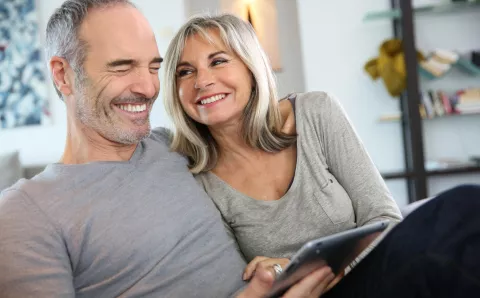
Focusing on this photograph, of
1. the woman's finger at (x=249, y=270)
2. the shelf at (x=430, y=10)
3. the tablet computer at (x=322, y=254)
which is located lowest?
the woman's finger at (x=249, y=270)

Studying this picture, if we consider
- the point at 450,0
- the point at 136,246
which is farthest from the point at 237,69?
the point at 450,0

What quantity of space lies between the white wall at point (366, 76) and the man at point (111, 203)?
2.20 m

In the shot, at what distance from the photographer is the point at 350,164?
1440 millimetres

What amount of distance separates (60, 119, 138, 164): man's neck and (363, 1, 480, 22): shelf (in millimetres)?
2414

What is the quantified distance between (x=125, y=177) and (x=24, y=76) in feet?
9.43

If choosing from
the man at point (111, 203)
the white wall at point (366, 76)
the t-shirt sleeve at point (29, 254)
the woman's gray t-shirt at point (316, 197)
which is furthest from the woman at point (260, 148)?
the white wall at point (366, 76)

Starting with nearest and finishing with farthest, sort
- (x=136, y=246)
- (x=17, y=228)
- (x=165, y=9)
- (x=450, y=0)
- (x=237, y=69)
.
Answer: (x=17, y=228) < (x=136, y=246) < (x=237, y=69) < (x=450, y=0) < (x=165, y=9)

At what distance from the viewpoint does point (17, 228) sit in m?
1.08

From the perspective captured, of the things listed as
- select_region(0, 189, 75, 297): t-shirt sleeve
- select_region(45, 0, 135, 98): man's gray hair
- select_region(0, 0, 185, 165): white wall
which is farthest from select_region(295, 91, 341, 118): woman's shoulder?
select_region(0, 0, 185, 165): white wall

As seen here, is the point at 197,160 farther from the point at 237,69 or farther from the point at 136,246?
the point at 136,246

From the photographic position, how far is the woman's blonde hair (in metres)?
1.51

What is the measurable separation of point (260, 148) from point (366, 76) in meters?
2.06

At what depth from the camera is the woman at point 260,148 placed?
1.43 meters

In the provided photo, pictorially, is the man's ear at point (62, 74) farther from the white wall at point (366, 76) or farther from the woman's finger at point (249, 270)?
the white wall at point (366, 76)
